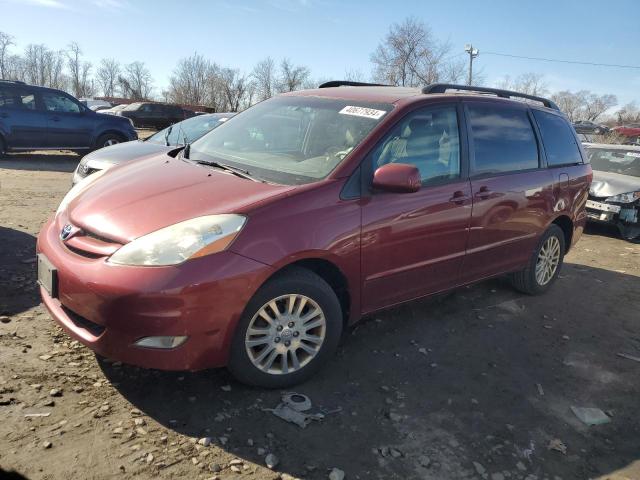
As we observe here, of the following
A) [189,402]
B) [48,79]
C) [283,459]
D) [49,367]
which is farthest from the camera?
[48,79]

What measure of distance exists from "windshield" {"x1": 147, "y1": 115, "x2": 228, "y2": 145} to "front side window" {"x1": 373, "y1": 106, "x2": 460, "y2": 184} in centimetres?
435

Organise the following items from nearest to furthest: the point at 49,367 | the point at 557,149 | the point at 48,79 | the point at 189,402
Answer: the point at 189,402, the point at 49,367, the point at 557,149, the point at 48,79

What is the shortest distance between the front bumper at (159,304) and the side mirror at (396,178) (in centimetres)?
94

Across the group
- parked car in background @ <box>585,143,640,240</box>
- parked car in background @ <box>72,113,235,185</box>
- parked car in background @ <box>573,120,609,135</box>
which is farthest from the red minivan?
parked car in background @ <box>573,120,609,135</box>

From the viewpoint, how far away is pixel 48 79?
292 ft

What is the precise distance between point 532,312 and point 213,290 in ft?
11.3

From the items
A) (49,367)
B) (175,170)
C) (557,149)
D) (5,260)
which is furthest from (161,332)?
(557,149)

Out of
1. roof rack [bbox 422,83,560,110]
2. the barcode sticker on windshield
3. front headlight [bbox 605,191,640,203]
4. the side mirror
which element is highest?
roof rack [bbox 422,83,560,110]

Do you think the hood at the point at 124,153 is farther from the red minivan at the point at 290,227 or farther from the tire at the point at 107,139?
the tire at the point at 107,139

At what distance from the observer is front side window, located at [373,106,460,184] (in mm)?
3529

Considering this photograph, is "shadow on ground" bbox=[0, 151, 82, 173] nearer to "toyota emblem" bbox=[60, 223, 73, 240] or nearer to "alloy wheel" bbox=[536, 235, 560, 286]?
"toyota emblem" bbox=[60, 223, 73, 240]

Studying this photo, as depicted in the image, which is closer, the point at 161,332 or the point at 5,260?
the point at 161,332

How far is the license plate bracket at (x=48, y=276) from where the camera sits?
9.50 feet

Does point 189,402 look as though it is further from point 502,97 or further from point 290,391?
point 502,97
